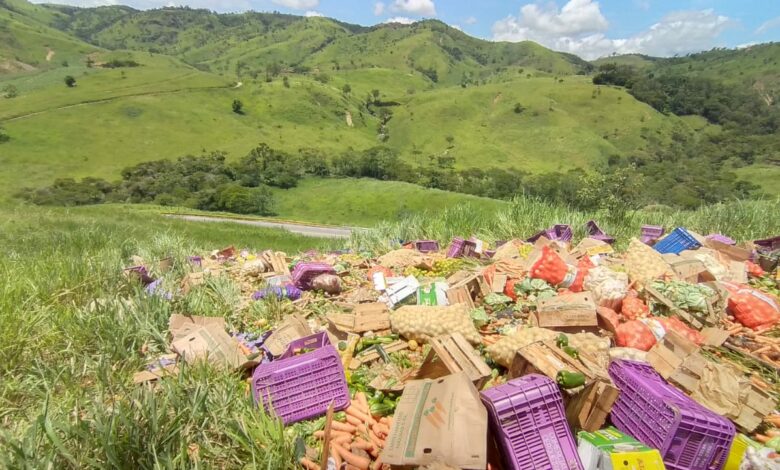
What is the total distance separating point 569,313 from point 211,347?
3.34m

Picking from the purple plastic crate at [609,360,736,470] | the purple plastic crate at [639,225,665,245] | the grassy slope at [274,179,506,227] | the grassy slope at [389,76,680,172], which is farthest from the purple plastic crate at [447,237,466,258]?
the grassy slope at [389,76,680,172]

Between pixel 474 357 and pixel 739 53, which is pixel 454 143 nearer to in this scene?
pixel 474 357

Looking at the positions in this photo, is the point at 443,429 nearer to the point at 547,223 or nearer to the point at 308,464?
the point at 308,464

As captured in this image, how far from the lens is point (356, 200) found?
198ft

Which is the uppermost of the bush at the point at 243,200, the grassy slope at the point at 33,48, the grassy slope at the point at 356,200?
the grassy slope at the point at 33,48

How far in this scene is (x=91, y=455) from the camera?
96.0 inches

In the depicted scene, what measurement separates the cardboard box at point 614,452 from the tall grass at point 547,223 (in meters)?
5.59

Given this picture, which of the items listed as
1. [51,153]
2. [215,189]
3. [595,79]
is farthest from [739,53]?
[51,153]

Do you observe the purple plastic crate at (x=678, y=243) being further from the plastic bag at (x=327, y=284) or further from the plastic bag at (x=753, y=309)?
the plastic bag at (x=327, y=284)

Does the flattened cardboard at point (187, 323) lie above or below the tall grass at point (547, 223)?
below

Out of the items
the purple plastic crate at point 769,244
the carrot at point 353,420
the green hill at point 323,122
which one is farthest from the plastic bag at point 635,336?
the green hill at point 323,122

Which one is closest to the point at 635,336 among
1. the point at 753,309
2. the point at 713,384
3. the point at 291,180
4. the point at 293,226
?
the point at 713,384

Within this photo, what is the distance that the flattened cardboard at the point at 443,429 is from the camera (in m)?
2.40

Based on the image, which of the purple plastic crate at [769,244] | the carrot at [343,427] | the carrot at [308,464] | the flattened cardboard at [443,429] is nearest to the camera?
the flattened cardboard at [443,429]
